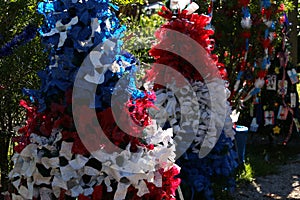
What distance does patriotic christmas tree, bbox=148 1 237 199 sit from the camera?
13.4ft

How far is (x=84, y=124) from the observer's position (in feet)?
8.39

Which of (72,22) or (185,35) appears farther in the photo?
(185,35)

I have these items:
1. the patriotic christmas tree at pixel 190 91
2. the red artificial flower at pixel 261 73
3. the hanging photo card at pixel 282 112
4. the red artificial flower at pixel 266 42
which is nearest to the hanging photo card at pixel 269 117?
the hanging photo card at pixel 282 112

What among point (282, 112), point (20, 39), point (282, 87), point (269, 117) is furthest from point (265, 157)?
point (20, 39)

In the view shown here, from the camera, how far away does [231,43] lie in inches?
235

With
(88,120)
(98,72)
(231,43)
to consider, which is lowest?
(88,120)

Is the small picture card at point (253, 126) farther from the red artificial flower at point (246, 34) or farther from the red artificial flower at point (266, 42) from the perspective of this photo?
the red artificial flower at point (246, 34)

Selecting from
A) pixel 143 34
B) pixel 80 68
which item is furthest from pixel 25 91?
pixel 143 34

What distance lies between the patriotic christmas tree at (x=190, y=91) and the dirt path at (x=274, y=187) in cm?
122

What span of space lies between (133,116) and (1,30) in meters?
1.38

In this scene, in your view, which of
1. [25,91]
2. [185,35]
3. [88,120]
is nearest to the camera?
[88,120]

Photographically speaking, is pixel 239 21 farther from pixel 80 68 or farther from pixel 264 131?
pixel 80 68

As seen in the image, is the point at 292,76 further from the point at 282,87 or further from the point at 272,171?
the point at 272,171

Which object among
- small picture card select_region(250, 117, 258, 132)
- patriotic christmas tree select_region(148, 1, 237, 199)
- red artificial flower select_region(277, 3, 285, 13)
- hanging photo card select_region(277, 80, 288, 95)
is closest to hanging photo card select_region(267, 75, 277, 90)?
hanging photo card select_region(277, 80, 288, 95)
